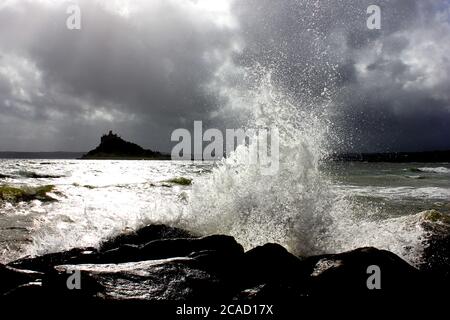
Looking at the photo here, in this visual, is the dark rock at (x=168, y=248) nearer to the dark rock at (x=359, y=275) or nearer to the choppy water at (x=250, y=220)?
the dark rock at (x=359, y=275)

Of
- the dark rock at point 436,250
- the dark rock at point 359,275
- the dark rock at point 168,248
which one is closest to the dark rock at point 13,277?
the dark rock at point 168,248

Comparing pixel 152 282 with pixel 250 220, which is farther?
pixel 250 220

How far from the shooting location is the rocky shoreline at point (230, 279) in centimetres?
395

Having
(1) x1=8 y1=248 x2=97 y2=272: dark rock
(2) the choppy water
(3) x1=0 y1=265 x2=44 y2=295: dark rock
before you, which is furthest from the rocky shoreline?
(2) the choppy water

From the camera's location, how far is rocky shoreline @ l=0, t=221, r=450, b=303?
3.95 m

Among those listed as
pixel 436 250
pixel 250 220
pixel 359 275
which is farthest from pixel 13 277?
pixel 436 250

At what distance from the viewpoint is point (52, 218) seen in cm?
1048

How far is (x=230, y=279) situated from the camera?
4469mm

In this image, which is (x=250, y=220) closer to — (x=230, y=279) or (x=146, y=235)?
(x=146, y=235)

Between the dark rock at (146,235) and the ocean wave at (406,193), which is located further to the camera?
the ocean wave at (406,193)

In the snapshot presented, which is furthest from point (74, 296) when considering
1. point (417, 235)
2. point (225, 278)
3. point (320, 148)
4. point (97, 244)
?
point (320, 148)

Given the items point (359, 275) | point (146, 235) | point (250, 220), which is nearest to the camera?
point (359, 275)

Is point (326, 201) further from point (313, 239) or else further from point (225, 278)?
point (225, 278)
